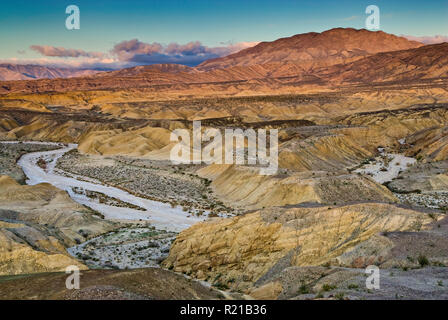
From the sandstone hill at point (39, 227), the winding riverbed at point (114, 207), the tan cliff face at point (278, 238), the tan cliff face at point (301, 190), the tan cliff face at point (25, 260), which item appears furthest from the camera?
the winding riverbed at point (114, 207)

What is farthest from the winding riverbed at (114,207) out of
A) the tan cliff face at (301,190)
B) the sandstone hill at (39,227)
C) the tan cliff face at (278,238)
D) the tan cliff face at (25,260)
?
the tan cliff face at (25,260)

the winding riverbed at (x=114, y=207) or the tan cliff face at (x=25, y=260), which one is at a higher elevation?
the tan cliff face at (x=25, y=260)

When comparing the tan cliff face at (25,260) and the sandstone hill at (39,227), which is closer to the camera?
the tan cliff face at (25,260)

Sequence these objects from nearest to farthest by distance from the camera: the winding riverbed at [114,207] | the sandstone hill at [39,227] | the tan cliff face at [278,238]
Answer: the sandstone hill at [39,227], the tan cliff face at [278,238], the winding riverbed at [114,207]

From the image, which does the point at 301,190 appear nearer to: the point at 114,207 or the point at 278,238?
the point at 278,238

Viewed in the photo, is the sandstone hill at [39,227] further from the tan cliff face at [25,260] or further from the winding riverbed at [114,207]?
the winding riverbed at [114,207]

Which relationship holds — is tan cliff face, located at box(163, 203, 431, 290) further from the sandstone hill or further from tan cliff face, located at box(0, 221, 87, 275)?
the sandstone hill

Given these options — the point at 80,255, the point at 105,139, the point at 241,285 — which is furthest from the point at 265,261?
the point at 105,139
